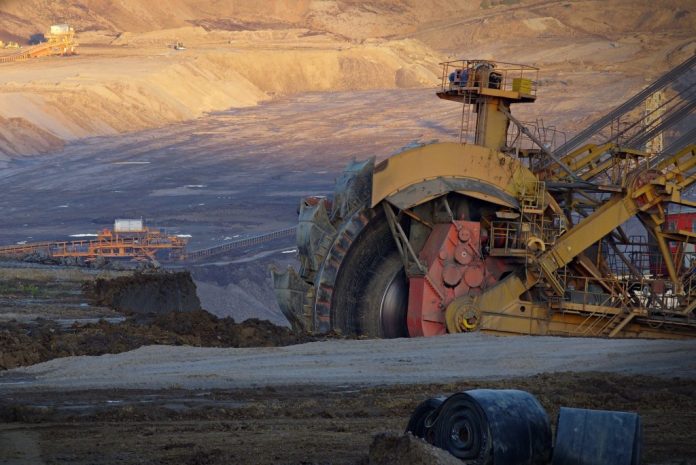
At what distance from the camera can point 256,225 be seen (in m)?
63.0

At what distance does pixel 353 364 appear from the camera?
19172 millimetres

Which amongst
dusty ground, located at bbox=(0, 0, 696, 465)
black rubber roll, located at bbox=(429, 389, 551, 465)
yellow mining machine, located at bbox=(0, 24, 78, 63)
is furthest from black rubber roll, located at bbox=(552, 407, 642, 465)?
yellow mining machine, located at bbox=(0, 24, 78, 63)

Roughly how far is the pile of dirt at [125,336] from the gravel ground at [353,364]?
73 centimetres

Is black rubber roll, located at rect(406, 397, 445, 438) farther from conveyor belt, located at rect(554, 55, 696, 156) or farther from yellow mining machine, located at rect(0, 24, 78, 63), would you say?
yellow mining machine, located at rect(0, 24, 78, 63)

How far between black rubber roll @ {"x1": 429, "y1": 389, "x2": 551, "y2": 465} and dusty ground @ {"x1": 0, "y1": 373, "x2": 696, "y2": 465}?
2.76ft

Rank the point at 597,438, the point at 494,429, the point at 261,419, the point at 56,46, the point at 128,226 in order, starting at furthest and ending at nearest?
1. the point at 56,46
2. the point at 128,226
3. the point at 261,419
4. the point at 597,438
5. the point at 494,429

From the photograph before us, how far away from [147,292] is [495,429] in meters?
20.3

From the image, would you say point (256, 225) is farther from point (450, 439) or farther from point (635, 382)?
point (450, 439)

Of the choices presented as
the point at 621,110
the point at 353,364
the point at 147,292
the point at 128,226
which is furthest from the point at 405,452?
the point at 128,226

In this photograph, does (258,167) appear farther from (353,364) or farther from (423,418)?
(423,418)

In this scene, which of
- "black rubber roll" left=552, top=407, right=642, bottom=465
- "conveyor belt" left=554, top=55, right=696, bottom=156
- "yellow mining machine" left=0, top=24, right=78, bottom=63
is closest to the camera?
"black rubber roll" left=552, top=407, right=642, bottom=465

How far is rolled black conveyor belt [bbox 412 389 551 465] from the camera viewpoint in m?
10.9

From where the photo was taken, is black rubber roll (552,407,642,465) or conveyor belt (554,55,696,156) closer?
black rubber roll (552,407,642,465)

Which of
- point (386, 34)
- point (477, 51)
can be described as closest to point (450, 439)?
point (477, 51)
